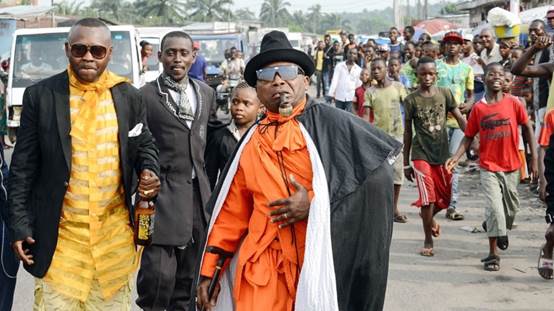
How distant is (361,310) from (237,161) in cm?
82

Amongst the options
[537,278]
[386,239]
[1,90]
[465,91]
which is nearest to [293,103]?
[386,239]

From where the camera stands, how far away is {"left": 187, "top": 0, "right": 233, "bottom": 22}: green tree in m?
97.4

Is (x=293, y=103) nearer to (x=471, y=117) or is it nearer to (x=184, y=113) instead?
(x=184, y=113)

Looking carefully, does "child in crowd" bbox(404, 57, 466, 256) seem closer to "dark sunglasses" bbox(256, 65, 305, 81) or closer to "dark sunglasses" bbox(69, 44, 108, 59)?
"dark sunglasses" bbox(69, 44, 108, 59)

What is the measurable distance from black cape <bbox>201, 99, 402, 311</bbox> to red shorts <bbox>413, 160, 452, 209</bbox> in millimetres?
4723

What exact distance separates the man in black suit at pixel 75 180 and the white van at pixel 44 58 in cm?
1065

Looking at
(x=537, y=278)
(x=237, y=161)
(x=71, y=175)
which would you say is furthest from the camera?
(x=537, y=278)

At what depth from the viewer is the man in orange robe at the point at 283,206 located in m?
3.66

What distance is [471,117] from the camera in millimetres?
8227

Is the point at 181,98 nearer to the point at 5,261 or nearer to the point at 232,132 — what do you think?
the point at 232,132

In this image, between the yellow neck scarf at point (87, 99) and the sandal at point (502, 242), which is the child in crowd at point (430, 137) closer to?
the sandal at point (502, 242)

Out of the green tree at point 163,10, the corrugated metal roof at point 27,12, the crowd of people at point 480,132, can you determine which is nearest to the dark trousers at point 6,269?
the crowd of people at point 480,132

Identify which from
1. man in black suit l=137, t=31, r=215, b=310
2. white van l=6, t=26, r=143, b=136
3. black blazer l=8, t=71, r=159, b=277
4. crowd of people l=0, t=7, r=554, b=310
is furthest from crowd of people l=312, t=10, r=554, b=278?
white van l=6, t=26, r=143, b=136

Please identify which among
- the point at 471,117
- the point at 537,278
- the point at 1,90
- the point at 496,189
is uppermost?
the point at 1,90
